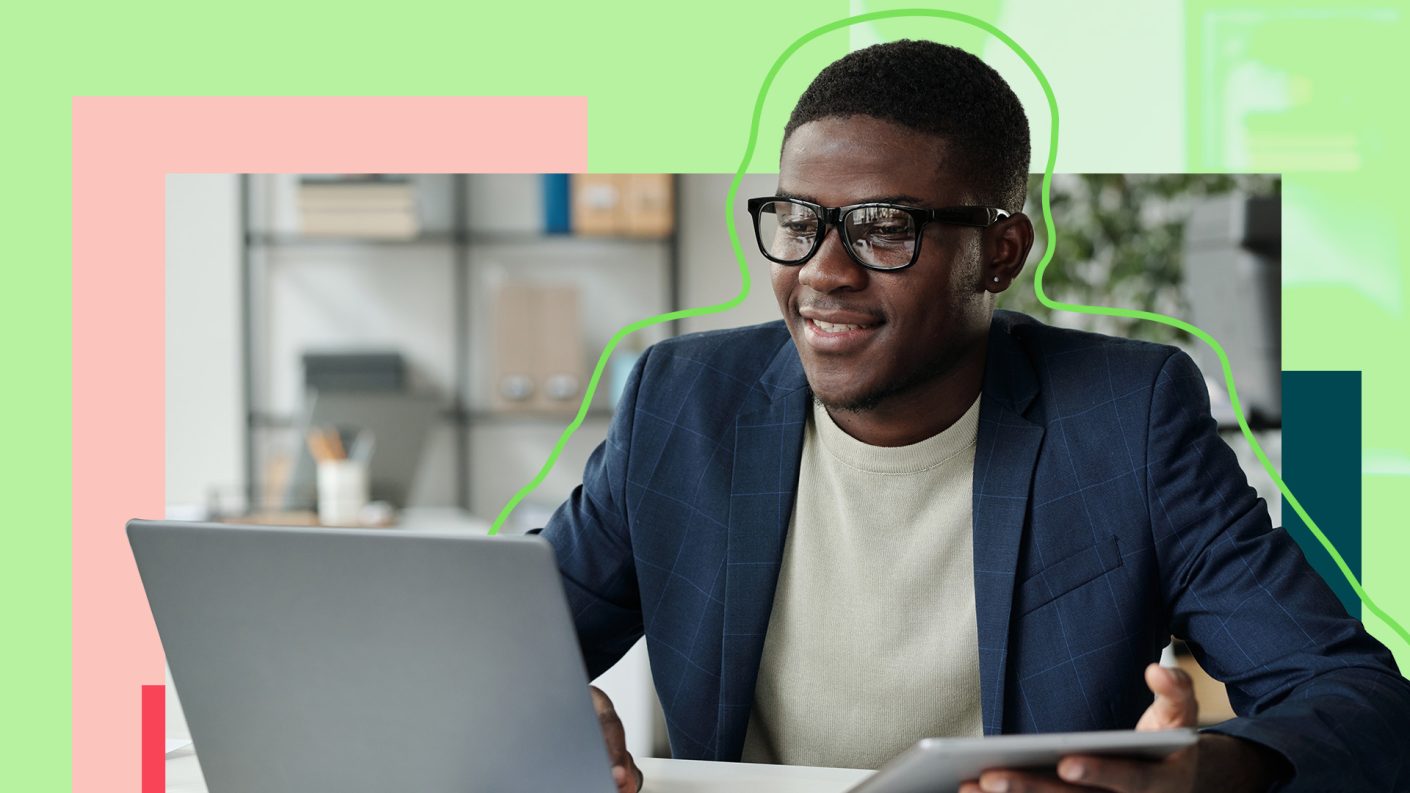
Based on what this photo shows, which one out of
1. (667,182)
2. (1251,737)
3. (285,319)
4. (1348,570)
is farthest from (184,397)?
(1251,737)

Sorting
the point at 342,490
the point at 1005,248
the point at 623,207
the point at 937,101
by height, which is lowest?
the point at 342,490

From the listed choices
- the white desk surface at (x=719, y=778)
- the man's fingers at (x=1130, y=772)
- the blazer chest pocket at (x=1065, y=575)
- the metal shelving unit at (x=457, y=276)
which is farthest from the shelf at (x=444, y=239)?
the man's fingers at (x=1130, y=772)

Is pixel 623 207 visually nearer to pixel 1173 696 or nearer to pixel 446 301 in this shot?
pixel 446 301

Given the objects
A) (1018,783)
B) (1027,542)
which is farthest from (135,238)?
(1018,783)

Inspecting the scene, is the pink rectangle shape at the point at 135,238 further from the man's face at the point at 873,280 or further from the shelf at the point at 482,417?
the shelf at the point at 482,417

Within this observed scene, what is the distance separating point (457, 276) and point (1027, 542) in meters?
2.95

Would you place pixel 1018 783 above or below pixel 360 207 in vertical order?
below

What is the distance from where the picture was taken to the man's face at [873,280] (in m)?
1.30

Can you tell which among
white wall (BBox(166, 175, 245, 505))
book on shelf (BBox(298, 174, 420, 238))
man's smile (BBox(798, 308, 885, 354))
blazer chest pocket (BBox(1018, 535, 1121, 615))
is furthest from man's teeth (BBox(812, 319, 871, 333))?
white wall (BBox(166, 175, 245, 505))

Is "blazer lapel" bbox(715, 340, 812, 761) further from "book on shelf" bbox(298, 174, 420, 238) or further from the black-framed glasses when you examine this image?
"book on shelf" bbox(298, 174, 420, 238)

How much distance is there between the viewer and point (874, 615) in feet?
4.44

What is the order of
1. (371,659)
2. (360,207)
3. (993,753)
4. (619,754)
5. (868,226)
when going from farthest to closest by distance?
(360,207)
(868,226)
(619,754)
(371,659)
(993,753)

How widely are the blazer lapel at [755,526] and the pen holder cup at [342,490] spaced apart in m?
2.30

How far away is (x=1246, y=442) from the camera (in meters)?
2.27
